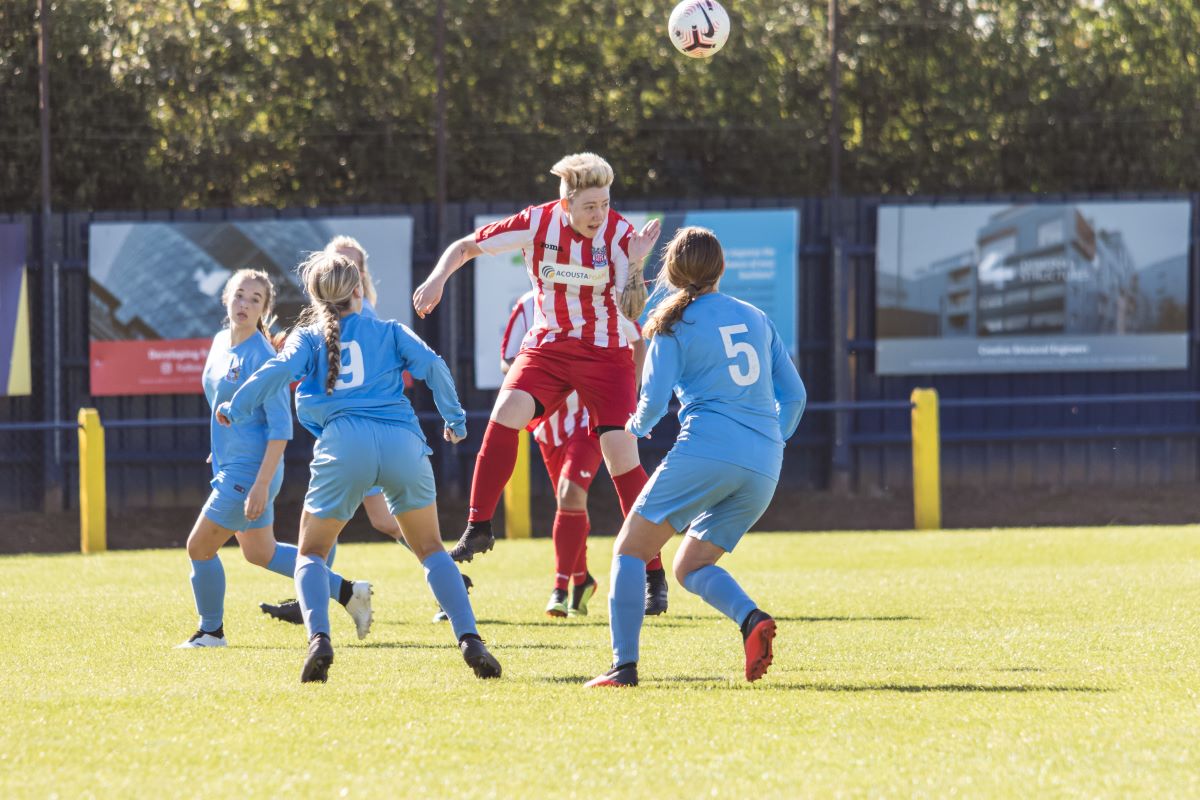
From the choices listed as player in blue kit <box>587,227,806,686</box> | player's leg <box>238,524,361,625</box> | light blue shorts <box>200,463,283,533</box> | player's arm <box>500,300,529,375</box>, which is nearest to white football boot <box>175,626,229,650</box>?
player's leg <box>238,524,361,625</box>

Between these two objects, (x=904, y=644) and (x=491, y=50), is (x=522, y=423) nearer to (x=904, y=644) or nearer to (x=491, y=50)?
(x=904, y=644)

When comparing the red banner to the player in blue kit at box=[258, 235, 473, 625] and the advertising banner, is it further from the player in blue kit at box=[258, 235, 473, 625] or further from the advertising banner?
the player in blue kit at box=[258, 235, 473, 625]

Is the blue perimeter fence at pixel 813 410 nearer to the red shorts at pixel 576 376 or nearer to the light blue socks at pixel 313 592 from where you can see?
the red shorts at pixel 576 376

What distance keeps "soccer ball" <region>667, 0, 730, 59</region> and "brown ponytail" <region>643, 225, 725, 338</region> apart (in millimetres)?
4084

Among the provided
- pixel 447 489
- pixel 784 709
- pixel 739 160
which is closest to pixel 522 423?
pixel 784 709

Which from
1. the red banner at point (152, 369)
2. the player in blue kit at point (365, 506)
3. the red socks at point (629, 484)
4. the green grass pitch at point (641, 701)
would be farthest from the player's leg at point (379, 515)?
the red banner at point (152, 369)

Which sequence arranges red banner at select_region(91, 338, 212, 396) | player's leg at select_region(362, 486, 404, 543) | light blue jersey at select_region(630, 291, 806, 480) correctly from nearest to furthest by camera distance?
light blue jersey at select_region(630, 291, 806, 480) < player's leg at select_region(362, 486, 404, 543) < red banner at select_region(91, 338, 212, 396)

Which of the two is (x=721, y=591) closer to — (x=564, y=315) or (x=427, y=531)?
(x=427, y=531)

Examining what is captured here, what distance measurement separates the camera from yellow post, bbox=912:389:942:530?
15000 millimetres

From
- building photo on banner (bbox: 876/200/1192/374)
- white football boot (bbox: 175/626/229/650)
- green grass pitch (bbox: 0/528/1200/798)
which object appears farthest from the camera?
building photo on banner (bbox: 876/200/1192/374)

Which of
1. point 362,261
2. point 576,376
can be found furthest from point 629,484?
point 362,261

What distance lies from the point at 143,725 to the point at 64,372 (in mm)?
13012

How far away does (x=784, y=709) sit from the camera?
17.3 ft

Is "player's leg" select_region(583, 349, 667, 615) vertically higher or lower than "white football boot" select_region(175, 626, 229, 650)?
higher
